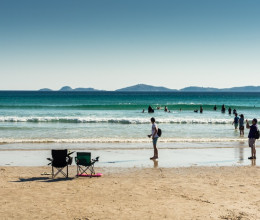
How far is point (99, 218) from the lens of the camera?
7.09m

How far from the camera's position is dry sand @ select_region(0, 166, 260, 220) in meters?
7.37

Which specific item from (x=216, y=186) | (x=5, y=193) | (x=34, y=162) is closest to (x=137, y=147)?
(x=34, y=162)

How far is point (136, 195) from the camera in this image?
872 centimetres

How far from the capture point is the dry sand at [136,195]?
737 centimetres

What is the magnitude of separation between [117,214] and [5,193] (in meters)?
3.36

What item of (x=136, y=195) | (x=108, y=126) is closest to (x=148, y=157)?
(x=136, y=195)

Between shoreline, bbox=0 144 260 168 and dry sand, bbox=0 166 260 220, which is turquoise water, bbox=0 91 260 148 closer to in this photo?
shoreline, bbox=0 144 260 168

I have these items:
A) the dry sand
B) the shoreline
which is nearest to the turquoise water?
the shoreline

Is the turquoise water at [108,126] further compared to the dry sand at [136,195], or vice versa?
the turquoise water at [108,126]

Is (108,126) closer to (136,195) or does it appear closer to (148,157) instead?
(148,157)

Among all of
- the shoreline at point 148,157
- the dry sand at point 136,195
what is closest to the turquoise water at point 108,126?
the shoreline at point 148,157

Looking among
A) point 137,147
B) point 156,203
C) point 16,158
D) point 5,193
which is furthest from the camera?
point 137,147

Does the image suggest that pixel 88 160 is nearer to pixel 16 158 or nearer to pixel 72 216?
pixel 72 216

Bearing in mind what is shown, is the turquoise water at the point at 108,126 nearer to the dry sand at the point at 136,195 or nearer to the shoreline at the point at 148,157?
the shoreline at the point at 148,157
